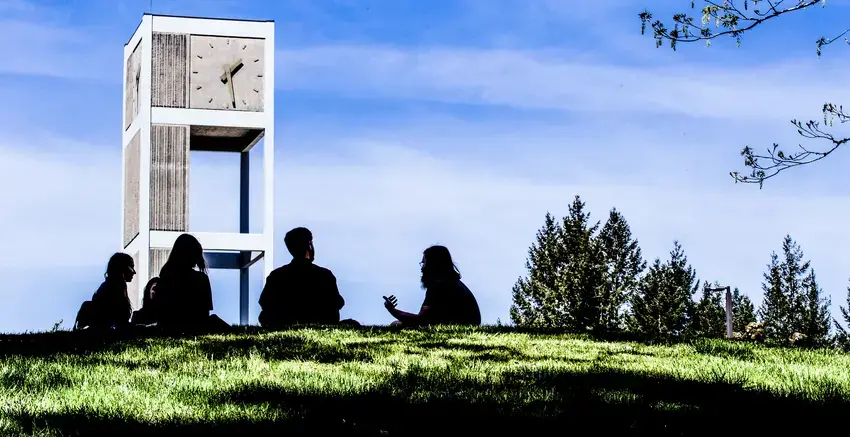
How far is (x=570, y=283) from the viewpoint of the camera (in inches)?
2906

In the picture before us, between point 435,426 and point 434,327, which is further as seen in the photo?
point 434,327

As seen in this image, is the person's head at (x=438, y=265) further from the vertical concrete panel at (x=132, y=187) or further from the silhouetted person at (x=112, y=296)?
the vertical concrete panel at (x=132, y=187)

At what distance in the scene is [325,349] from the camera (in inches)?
379

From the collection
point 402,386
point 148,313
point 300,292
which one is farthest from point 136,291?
point 402,386

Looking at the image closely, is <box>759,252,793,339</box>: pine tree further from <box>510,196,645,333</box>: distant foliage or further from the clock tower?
the clock tower

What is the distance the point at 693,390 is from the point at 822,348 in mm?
4236

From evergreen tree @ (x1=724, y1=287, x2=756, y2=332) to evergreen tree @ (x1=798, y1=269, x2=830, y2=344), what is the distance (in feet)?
16.0

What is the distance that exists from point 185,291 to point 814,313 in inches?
3304

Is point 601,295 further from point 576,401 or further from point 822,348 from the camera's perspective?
point 576,401

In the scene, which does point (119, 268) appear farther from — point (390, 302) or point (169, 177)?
point (169, 177)

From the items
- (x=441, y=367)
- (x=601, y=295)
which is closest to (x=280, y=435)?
(x=441, y=367)

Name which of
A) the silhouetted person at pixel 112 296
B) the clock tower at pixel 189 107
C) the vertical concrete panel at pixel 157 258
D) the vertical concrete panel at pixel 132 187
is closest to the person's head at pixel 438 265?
the silhouetted person at pixel 112 296

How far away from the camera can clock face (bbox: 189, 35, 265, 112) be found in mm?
32938

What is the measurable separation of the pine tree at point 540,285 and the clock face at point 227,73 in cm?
4225
